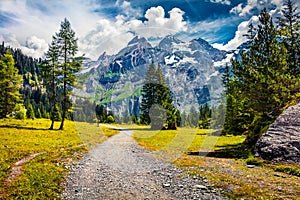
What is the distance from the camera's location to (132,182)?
40.8 ft

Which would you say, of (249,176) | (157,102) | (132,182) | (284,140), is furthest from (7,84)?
(284,140)

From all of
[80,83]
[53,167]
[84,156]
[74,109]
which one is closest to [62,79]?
[80,83]

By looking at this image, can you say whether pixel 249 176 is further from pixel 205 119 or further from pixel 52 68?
pixel 205 119

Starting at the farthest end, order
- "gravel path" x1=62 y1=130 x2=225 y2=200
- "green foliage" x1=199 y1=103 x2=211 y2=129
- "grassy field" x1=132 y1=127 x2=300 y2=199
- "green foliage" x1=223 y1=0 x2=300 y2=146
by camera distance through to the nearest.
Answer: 1. "green foliage" x1=199 y1=103 x2=211 y2=129
2. "green foliage" x1=223 y1=0 x2=300 y2=146
3. "gravel path" x1=62 y1=130 x2=225 y2=200
4. "grassy field" x1=132 y1=127 x2=300 y2=199

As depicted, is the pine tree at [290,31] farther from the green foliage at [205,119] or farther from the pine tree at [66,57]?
the green foliage at [205,119]

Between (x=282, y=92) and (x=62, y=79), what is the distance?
33.1 metres

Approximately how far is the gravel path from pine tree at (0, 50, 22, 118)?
35.0m

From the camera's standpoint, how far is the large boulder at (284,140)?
15.9 meters

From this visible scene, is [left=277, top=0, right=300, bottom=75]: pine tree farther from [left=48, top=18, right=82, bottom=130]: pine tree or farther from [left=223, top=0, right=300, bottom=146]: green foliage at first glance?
[left=48, top=18, right=82, bottom=130]: pine tree

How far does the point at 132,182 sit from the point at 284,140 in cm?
1153

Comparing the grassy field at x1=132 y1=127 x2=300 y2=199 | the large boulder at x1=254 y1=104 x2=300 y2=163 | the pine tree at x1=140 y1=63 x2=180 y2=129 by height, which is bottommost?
the grassy field at x1=132 y1=127 x2=300 y2=199

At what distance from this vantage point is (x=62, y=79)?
40.3 meters

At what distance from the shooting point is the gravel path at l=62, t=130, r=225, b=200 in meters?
10.6

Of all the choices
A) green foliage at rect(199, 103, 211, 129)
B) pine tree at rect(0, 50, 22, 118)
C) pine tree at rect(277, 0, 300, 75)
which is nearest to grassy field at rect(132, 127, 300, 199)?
pine tree at rect(277, 0, 300, 75)
